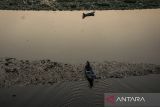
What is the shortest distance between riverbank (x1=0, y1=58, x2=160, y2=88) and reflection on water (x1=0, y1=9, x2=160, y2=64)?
58mm

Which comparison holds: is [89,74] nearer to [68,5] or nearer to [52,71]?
[52,71]

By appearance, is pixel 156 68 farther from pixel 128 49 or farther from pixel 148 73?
pixel 128 49

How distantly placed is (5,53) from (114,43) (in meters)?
0.91

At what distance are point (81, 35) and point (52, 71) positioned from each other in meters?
0.41

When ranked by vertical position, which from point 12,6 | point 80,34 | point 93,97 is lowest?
point 93,97

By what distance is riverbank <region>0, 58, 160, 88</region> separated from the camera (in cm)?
238

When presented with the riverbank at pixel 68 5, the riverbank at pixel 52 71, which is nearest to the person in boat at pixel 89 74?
the riverbank at pixel 52 71

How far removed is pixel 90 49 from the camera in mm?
2533

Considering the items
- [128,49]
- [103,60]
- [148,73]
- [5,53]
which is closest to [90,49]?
[103,60]

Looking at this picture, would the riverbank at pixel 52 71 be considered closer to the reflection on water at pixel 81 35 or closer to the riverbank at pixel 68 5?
the reflection on water at pixel 81 35

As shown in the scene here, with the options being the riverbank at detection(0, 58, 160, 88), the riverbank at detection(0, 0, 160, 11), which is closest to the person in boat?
the riverbank at detection(0, 58, 160, 88)

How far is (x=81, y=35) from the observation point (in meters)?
2.59

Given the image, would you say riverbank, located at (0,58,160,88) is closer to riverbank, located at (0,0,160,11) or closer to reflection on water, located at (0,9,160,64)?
reflection on water, located at (0,9,160,64)

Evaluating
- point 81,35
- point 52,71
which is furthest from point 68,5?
point 52,71
